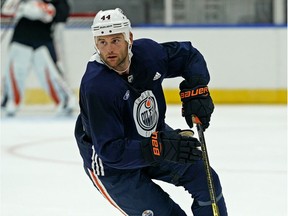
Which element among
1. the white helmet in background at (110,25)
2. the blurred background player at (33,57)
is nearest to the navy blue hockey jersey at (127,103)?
the white helmet in background at (110,25)

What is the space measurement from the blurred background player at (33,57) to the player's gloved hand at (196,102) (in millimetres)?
4916

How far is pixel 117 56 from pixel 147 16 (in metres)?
6.15

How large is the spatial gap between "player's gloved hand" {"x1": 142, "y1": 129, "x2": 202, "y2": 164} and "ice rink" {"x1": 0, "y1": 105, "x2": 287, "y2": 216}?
1.10m

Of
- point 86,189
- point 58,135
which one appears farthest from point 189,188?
point 58,135

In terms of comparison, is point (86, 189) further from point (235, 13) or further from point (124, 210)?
point (235, 13)

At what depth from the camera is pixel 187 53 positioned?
2.75 meters

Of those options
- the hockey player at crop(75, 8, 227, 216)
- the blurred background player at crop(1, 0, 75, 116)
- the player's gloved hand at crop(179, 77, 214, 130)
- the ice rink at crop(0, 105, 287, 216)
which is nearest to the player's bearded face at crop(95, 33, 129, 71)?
the hockey player at crop(75, 8, 227, 216)

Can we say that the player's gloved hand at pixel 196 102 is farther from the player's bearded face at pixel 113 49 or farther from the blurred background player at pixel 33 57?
the blurred background player at pixel 33 57

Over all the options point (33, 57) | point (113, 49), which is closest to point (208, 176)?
point (113, 49)

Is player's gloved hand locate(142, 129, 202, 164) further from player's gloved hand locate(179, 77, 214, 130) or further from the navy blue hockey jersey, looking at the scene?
player's gloved hand locate(179, 77, 214, 130)

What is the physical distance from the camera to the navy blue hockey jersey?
242 cm

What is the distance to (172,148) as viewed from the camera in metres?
2.36

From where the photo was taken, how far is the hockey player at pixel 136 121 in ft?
7.91

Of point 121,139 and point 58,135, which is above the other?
point 121,139
